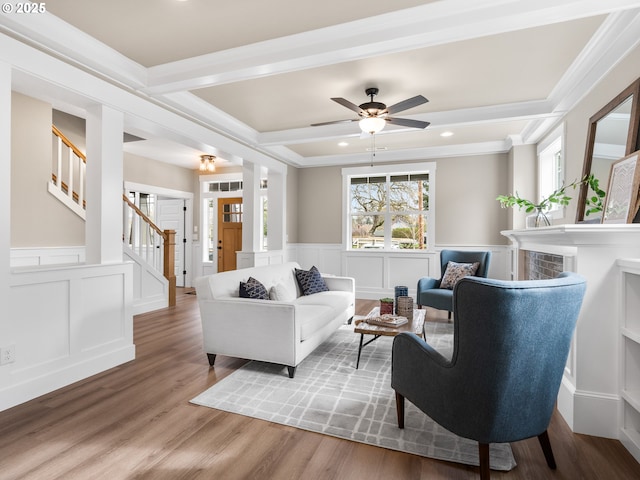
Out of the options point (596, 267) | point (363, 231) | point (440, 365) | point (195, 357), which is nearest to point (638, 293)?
point (596, 267)

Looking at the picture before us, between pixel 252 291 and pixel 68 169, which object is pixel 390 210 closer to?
pixel 252 291

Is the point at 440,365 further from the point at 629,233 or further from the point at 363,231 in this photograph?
the point at 363,231

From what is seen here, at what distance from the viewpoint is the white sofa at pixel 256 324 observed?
285cm

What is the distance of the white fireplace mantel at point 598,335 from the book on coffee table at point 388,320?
4.03 feet

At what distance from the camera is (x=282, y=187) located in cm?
633

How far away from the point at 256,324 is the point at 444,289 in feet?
9.34

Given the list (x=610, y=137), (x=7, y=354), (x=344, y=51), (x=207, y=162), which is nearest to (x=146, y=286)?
(x=207, y=162)

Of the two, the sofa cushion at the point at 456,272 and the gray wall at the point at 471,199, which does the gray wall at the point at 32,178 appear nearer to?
Answer: the sofa cushion at the point at 456,272

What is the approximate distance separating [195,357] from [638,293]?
11.0 feet

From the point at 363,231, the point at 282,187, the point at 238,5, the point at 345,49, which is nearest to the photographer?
the point at 238,5

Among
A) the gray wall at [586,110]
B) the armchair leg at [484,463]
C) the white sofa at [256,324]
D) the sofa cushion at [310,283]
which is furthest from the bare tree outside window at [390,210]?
the armchair leg at [484,463]

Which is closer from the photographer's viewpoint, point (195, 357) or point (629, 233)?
point (629, 233)

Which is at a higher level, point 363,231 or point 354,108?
point 354,108

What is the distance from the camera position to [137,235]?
5582mm
